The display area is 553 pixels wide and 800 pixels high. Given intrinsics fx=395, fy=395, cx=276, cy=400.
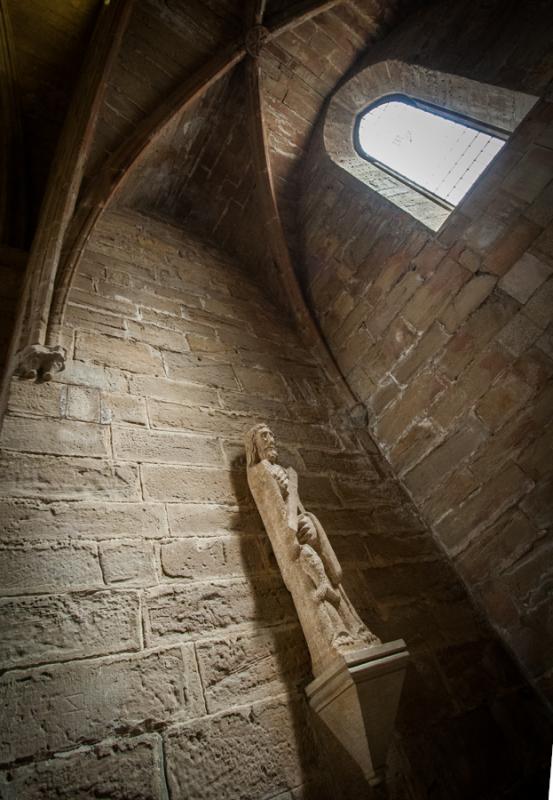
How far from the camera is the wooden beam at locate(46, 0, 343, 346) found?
3.59 meters

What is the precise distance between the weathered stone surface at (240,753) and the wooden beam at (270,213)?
340 cm

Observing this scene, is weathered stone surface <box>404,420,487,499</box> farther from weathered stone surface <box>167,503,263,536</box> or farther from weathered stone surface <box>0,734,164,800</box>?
weathered stone surface <box>0,734,164,800</box>

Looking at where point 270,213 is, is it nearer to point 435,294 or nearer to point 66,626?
point 435,294

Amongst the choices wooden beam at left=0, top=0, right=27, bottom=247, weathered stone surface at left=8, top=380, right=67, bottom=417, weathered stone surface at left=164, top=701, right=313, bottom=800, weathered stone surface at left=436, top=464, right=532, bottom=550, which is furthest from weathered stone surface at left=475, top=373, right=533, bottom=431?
wooden beam at left=0, top=0, right=27, bottom=247

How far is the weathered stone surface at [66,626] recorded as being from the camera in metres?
1.43

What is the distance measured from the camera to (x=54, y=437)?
209cm

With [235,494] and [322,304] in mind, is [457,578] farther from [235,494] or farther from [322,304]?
[322,304]

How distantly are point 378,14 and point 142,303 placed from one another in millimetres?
5115

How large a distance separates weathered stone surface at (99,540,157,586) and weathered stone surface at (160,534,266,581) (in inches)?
2.9

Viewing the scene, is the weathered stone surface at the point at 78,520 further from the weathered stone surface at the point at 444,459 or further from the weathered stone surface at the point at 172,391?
the weathered stone surface at the point at 444,459

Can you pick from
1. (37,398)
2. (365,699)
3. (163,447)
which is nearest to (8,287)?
(37,398)

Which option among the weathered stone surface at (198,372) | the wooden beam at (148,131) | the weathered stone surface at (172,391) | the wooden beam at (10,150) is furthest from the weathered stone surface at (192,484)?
the wooden beam at (10,150)

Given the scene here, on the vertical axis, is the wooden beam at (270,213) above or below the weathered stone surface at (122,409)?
above

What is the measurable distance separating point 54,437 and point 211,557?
104 cm
